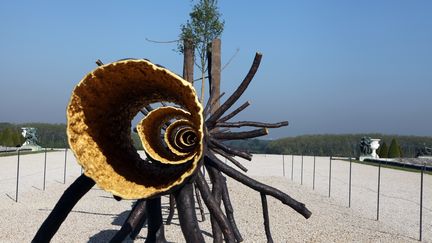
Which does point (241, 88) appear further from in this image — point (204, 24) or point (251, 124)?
point (204, 24)

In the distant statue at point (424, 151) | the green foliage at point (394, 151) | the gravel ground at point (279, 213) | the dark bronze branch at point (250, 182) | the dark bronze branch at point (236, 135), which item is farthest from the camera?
the distant statue at point (424, 151)

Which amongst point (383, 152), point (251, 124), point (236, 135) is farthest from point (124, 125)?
point (383, 152)

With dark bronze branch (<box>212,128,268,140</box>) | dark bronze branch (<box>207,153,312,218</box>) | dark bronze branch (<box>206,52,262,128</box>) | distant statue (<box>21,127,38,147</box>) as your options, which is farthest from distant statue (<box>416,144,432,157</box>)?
dark bronze branch (<box>207,153,312,218</box>)

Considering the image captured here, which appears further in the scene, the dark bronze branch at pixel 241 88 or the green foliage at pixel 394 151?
the green foliage at pixel 394 151

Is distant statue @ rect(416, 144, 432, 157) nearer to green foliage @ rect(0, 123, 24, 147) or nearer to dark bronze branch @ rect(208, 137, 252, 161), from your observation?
green foliage @ rect(0, 123, 24, 147)

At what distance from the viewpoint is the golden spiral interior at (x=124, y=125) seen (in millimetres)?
2955

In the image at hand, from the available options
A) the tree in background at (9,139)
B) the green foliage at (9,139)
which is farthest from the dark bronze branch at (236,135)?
the green foliage at (9,139)

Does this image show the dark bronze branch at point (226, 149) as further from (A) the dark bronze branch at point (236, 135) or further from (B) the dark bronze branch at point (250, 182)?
(B) the dark bronze branch at point (250, 182)

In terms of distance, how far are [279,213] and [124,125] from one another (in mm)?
8483

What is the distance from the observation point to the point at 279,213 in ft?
38.0

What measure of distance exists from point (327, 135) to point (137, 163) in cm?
3966

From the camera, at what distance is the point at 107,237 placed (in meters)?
8.57

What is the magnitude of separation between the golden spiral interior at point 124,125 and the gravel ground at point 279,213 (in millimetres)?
5136

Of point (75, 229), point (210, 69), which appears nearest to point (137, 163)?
point (210, 69)
